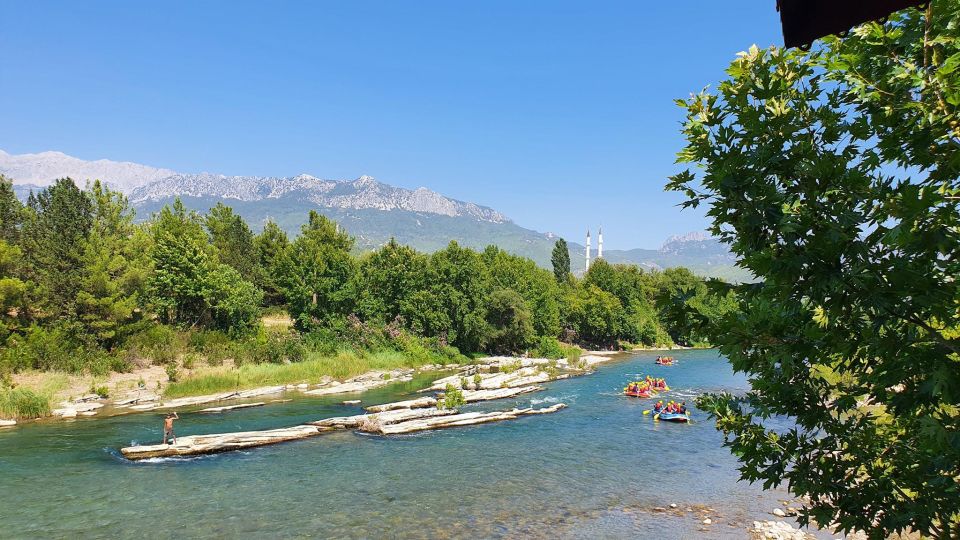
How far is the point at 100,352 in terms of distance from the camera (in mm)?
50656

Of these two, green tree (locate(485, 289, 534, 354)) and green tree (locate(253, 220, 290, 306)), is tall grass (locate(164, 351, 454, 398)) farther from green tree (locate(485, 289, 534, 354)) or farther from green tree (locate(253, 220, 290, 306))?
green tree (locate(253, 220, 290, 306))

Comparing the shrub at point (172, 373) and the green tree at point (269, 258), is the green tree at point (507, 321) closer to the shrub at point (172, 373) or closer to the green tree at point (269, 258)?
the green tree at point (269, 258)

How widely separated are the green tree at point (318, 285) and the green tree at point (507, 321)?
21.4m

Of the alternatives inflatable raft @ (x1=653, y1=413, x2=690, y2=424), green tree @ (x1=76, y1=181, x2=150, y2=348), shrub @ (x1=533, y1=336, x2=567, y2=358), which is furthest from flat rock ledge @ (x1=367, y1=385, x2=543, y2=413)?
shrub @ (x1=533, y1=336, x2=567, y2=358)

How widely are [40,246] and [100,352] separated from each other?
1247 cm

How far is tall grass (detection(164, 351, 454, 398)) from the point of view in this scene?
49.3 meters

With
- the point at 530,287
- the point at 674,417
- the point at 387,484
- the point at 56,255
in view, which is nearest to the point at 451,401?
the point at 674,417

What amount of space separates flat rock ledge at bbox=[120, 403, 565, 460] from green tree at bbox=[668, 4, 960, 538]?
31104 mm

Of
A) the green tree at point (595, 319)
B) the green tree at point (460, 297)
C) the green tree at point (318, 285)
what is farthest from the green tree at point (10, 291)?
the green tree at point (595, 319)

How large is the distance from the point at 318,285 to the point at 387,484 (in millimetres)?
50008

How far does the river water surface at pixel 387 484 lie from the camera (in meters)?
21.0

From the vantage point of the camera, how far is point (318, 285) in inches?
2835

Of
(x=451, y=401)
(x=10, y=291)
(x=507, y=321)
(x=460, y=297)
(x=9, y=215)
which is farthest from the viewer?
(x=507, y=321)

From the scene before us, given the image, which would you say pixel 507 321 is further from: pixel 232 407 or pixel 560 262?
pixel 560 262
